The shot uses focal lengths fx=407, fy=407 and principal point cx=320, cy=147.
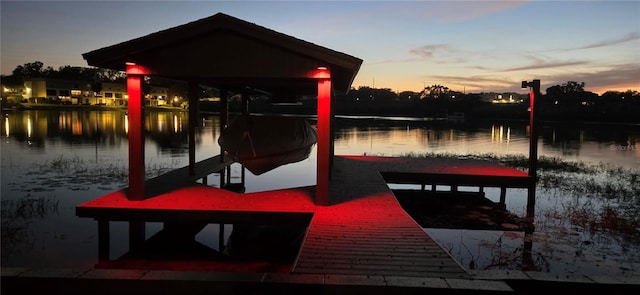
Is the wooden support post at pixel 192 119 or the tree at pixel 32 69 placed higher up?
the tree at pixel 32 69

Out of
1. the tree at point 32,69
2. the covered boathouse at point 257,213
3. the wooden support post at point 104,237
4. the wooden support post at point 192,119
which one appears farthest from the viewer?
the tree at point 32,69

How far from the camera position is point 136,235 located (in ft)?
29.3

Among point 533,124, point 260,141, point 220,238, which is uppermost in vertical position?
point 533,124

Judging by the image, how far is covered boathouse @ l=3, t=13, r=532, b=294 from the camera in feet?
15.2

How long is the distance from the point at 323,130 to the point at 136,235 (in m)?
4.71

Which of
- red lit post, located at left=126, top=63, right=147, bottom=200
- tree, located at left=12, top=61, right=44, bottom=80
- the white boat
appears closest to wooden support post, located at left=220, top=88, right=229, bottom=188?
the white boat

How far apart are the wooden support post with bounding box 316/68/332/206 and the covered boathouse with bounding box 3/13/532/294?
22 mm

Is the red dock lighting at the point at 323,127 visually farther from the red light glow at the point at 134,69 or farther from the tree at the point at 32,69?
the tree at the point at 32,69

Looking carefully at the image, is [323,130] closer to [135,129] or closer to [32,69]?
[135,129]

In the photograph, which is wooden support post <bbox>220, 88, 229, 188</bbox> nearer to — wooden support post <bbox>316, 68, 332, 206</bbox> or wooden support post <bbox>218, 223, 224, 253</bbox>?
wooden support post <bbox>218, 223, 224, 253</bbox>

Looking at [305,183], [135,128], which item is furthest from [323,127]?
[305,183]

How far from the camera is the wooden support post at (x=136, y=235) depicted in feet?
28.2

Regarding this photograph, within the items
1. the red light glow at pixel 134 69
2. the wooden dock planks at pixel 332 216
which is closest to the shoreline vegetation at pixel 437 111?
the wooden dock planks at pixel 332 216

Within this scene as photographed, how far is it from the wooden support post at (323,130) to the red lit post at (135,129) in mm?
3745
